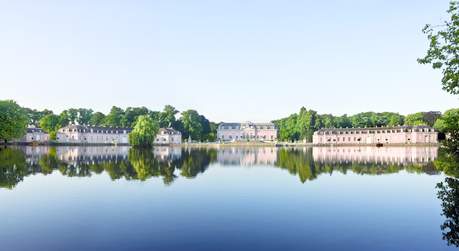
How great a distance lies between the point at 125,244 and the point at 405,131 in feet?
354

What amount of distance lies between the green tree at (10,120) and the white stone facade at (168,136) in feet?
157

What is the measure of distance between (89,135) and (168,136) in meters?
23.6

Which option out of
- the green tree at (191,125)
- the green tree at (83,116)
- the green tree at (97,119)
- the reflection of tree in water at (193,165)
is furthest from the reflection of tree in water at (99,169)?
the green tree at (83,116)

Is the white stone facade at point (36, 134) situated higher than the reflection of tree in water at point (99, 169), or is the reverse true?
the white stone facade at point (36, 134)

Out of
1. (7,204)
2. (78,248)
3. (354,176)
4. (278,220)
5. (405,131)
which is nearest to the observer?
(78,248)

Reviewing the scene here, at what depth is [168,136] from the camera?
368 ft

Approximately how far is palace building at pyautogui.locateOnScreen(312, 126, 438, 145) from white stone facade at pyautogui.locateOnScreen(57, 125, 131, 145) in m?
62.9

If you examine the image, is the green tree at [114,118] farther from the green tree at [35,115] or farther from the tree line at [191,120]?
the green tree at [35,115]

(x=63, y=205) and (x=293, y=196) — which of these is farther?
(x=293, y=196)

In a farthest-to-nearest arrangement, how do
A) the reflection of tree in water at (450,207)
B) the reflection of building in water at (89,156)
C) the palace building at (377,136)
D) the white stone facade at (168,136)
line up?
the white stone facade at (168,136) < the palace building at (377,136) < the reflection of building in water at (89,156) < the reflection of tree in water at (450,207)

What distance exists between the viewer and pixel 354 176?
22.9 metres

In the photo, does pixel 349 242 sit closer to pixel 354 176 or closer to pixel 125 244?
pixel 125 244

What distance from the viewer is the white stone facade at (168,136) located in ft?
366

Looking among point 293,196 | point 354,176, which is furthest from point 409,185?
point 293,196
